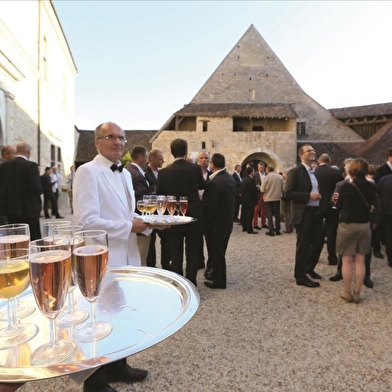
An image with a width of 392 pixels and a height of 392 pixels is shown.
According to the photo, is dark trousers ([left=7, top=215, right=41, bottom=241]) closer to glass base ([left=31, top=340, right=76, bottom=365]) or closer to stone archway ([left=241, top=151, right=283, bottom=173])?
glass base ([left=31, top=340, right=76, bottom=365])

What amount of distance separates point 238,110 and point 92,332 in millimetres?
25326

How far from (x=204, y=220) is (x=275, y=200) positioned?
4.50m

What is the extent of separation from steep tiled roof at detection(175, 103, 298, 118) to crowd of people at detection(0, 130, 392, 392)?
19.1m

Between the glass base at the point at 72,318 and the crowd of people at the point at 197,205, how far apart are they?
0.95 meters

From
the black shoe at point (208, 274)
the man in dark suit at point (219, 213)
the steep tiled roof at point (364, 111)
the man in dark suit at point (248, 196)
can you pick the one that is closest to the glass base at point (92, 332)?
the man in dark suit at point (219, 213)

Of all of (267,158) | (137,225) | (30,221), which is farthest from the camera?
(267,158)

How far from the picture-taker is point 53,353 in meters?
0.82

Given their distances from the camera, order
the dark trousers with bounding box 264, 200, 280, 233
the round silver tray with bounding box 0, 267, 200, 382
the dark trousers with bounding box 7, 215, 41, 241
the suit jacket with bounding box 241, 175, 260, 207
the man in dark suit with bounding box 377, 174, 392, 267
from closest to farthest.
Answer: the round silver tray with bounding box 0, 267, 200, 382
the dark trousers with bounding box 7, 215, 41, 241
the man in dark suit with bounding box 377, 174, 392, 267
the dark trousers with bounding box 264, 200, 280, 233
the suit jacket with bounding box 241, 175, 260, 207

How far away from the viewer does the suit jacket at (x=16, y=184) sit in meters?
4.80

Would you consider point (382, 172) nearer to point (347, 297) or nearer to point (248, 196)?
point (347, 297)

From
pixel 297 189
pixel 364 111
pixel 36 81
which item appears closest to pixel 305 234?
pixel 297 189

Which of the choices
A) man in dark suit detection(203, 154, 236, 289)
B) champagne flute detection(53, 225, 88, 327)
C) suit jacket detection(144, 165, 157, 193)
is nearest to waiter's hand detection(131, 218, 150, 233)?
champagne flute detection(53, 225, 88, 327)

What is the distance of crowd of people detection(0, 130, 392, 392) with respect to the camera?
214 centimetres

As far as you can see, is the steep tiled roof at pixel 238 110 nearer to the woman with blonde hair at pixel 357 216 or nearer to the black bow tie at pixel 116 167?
the woman with blonde hair at pixel 357 216
